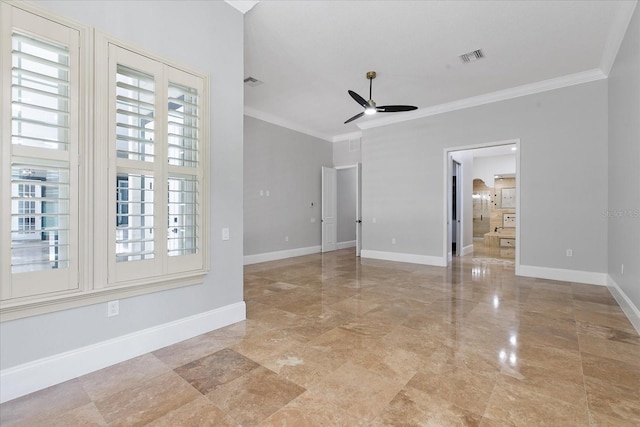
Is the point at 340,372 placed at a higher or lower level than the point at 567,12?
lower

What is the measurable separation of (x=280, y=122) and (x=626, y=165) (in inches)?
232

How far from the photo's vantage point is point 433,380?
2.03 meters

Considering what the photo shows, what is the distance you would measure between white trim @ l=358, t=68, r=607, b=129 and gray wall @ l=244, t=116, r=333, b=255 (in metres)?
1.74

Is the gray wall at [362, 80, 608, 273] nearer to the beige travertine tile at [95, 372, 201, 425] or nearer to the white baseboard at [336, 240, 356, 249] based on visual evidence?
the white baseboard at [336, 240, 356, 249]

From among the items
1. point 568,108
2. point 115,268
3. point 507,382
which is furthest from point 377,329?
point 568,108

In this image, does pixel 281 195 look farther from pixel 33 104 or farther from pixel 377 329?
pixel 33 104

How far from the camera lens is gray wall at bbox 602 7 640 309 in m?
2.92

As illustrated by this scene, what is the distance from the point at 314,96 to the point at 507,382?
5.02 m

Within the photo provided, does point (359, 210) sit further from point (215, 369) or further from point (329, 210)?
point (215, 369)

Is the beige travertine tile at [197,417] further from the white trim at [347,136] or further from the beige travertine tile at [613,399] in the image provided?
the white trim at [347,136]

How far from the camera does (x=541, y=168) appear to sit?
4.96 metres

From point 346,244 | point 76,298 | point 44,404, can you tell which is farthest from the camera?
point 346,244

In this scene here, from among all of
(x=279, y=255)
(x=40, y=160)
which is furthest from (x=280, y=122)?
(x=40, y=160)

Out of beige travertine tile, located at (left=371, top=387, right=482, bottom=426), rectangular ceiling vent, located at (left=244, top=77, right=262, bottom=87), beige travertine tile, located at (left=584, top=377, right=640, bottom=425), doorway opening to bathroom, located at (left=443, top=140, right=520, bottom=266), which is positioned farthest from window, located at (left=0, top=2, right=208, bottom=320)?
doorway opening to bathroom, located at (left=443, top=140, right=520, bottom=266)
